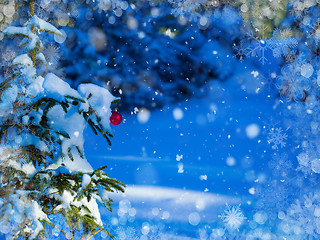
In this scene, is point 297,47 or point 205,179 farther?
point 205,179

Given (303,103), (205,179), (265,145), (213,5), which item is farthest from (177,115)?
(213,5)

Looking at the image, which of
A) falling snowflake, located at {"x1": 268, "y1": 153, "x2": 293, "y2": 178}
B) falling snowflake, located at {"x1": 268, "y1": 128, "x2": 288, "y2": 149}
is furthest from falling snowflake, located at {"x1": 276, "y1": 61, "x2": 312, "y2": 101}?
falling snowflake, located at {"x1": 268, "y1": 153, "x2": 293, "y2": 178}

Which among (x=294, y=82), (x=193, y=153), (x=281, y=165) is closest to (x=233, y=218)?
(x=281, y=165)

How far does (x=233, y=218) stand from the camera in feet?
21.2

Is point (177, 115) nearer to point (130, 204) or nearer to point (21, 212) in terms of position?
point (130, 204)

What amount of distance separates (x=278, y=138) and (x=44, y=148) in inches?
200

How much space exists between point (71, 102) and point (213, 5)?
133 inches

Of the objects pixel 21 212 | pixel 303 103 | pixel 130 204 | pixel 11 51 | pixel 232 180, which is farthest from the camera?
pixel 232 180

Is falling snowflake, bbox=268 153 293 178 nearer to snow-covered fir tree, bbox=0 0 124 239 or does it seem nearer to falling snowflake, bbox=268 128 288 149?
falling snowflake, bbox=268 128 288 149

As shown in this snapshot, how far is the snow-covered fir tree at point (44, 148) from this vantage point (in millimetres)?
2241

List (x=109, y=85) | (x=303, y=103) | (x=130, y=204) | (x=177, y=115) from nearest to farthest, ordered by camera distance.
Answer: (x=303, y=103) → (x=109, y=85) → (x=130, y=204) → (x=177, y=115)

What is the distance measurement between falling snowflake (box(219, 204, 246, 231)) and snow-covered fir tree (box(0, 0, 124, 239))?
4.29 meters

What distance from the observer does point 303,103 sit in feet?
19.5

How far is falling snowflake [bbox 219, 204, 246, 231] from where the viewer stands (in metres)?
6.34
